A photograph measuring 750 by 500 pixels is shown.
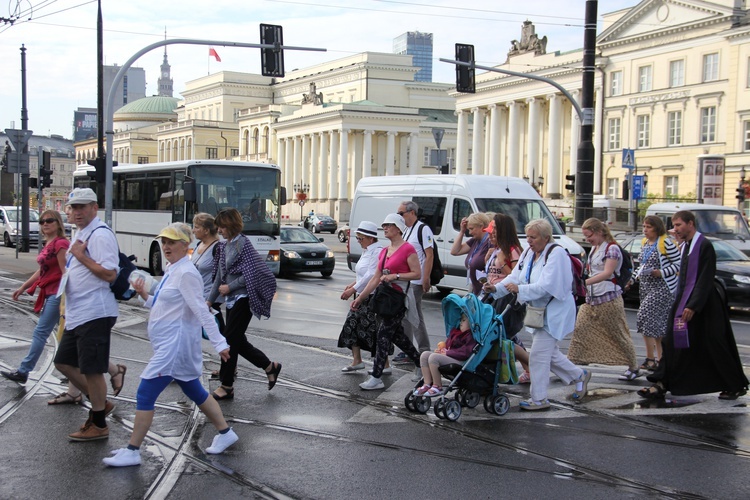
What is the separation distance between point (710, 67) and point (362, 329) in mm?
56225

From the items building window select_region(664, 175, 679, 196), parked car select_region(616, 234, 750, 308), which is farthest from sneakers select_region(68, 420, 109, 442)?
building window select_region(664, 175, 679, 196)

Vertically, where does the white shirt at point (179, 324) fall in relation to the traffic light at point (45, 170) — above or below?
below

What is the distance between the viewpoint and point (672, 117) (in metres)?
62.7

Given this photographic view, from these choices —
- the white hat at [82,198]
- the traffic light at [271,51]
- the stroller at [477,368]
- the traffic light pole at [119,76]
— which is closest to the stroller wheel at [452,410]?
the stroller at [477,368]

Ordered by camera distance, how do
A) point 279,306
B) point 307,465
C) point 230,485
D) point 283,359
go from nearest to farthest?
point 230,485, point 307,465, point 283,359, point 279,306

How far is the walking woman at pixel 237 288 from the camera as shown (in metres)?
8.55

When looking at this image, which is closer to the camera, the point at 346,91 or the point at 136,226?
the point at 136,226

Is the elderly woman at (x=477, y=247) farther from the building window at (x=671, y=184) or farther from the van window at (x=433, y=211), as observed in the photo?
the building window at (x=671, y=184)

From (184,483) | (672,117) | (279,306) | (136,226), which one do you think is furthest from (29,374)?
(672,117)

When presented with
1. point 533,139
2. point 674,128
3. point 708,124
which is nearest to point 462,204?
point 708,124

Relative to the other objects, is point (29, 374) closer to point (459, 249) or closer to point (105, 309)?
point (105, 309)

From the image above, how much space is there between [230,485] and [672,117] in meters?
61.6

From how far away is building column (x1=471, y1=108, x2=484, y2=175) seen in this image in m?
83.8

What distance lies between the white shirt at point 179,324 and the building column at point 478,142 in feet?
257
